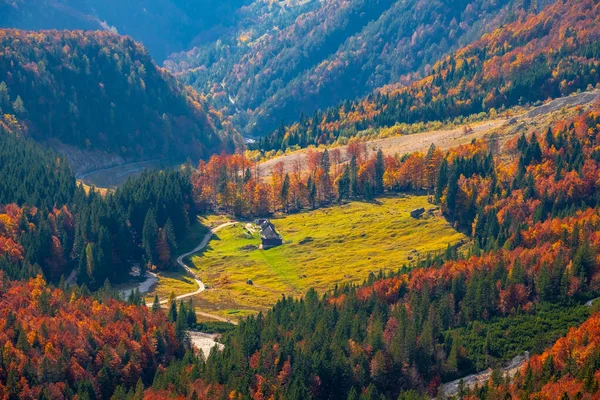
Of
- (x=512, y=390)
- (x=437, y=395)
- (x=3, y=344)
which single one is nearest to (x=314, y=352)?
(x=437, y=395)

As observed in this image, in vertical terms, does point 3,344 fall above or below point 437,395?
above

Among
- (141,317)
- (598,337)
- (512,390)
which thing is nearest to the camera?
(512,390)

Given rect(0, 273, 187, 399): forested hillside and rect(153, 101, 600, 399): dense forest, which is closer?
rect(153, 101, 600, 399): dense forest

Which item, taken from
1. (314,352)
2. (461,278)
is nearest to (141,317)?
(314,352)

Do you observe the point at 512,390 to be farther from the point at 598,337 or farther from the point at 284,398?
the point at 284,398

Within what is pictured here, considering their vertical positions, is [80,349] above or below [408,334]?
above

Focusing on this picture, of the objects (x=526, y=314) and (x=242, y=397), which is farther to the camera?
(x=526, y=314)

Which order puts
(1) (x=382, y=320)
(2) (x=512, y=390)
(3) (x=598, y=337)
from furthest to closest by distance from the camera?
(1) (x=382, y=320), (3) (x=598, y=337), (2) (x=512, y=390)

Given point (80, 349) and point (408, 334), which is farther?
point (80, 349)

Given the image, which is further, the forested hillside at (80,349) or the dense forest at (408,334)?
the forested hillside at (80,349)

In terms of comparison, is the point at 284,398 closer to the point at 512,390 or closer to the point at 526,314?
the point at 512,390
